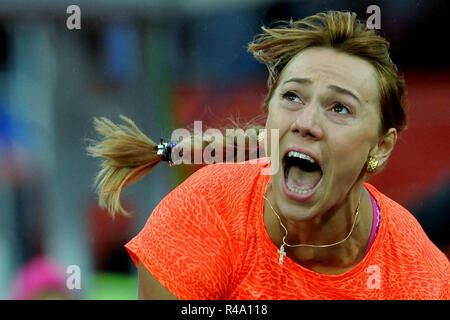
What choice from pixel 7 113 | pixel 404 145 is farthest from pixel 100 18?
pixel 404 145

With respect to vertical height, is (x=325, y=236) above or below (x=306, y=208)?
below

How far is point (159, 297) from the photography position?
77.9 inches

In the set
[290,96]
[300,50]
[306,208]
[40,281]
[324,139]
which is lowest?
[40,281]

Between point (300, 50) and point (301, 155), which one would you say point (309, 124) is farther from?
point (300, 50)

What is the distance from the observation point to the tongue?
6.63 feet

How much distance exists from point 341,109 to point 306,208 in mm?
348

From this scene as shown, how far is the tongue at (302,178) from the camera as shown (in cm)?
202

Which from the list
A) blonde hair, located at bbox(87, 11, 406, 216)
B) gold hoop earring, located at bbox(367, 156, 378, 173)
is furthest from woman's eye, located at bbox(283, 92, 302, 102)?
gold hoop earring, located at bbox(367, 156, 378, 173)

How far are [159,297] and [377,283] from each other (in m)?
0.75

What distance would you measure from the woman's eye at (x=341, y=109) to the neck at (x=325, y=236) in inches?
12.4

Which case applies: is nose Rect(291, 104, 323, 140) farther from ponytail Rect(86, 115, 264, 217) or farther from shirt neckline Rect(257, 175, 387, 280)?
ponytail Rect(86, 115, 264, 217)

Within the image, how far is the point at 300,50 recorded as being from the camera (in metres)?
2.09

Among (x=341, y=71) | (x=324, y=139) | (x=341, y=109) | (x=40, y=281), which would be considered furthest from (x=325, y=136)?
(x=40, y=281)

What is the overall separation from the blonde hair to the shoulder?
0.36 metres
